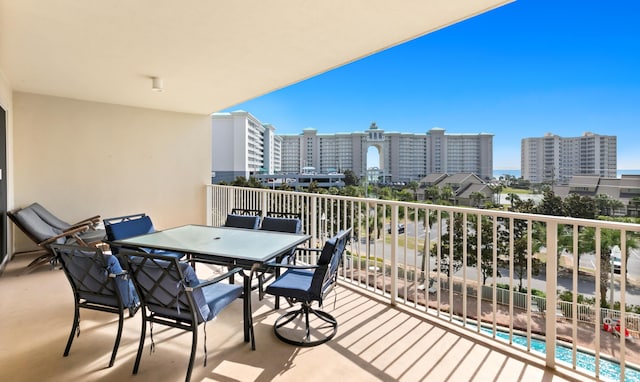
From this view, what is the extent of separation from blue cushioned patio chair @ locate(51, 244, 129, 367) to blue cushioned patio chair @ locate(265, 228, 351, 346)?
1.08 meters

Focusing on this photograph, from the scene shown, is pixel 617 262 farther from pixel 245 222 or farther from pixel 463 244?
pixel 245 222

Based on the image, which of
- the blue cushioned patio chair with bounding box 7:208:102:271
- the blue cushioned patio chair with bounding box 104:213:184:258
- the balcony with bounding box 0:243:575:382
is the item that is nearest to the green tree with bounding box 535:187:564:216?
the balcony with bounding box 0:243:575:382

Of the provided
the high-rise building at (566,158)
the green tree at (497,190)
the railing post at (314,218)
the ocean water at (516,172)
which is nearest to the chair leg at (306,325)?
the railing post at (314,218)

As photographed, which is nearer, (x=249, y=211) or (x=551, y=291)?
(x=551, y=291)

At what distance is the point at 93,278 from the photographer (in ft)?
7.34

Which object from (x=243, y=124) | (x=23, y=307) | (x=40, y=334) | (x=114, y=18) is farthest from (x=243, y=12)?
A: (x=243, y=124)

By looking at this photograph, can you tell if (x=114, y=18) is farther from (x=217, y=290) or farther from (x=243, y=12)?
(x=217, y=290)

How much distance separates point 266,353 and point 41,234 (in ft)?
13.2

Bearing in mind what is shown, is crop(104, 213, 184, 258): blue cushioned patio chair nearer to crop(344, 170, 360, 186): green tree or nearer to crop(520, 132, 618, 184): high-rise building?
crop(520, 132, 618, 184): high-rise building

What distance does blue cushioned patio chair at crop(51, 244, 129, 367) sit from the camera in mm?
2168

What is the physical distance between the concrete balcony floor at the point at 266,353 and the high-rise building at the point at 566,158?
40.4ft

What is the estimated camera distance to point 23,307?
322 cm

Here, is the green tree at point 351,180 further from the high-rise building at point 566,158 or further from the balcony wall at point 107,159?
the balcony wall at point 107,159

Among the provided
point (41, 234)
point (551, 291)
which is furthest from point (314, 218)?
point (41, 234)
